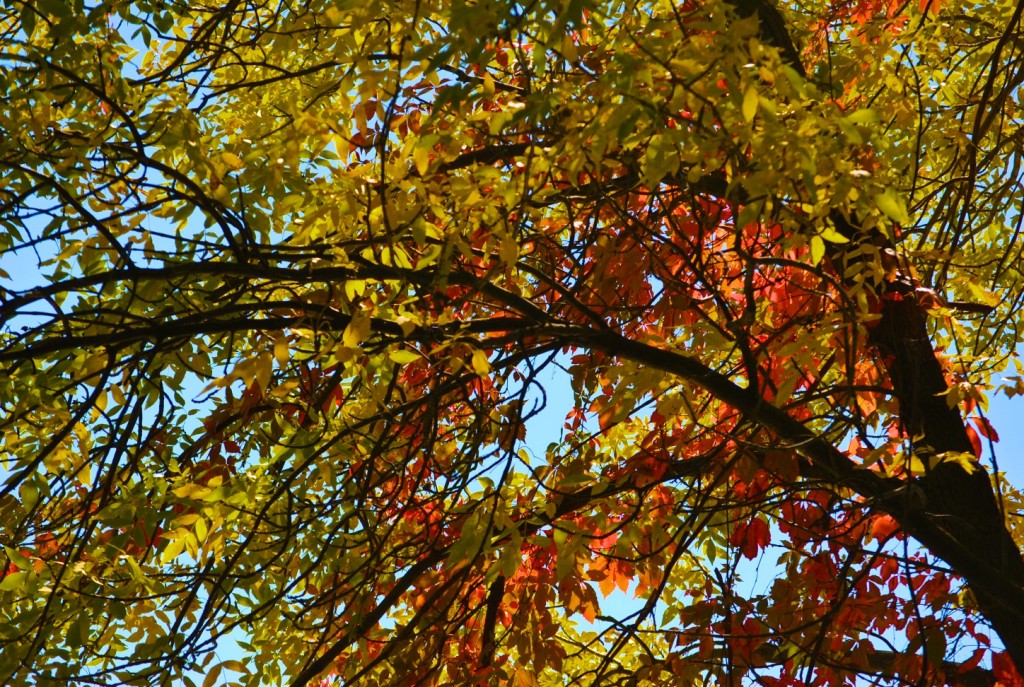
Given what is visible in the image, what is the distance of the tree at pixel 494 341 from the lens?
2.64 m

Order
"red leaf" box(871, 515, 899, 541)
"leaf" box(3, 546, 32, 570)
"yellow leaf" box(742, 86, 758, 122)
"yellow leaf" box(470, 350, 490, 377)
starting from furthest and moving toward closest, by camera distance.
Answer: "red leaf" box(871, 515, 899, 541) → "leaf" box(3, 546, 32, 570) → "yellow leaf" box(470, 350, 490, 377) → "yellow leaf" box(742, 86, 758, 122)

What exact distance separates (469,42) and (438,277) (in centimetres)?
64

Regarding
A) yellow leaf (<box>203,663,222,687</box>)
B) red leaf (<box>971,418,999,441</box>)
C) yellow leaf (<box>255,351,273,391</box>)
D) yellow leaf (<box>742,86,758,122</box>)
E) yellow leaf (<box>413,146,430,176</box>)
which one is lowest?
yellow leaf (<box>203,663,222,687</box>)

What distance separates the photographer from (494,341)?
3201 mm

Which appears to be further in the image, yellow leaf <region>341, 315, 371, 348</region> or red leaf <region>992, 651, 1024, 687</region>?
red leaf <region>992, 651, 1024, 687</region>

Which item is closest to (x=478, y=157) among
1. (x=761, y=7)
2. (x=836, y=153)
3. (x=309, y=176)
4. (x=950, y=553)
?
(x=309, y=176)

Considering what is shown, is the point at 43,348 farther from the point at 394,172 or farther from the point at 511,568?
the point at 511,568

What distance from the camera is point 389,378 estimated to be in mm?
3246

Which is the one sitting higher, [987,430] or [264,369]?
[987,430]

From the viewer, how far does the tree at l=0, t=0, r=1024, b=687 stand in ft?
8.66

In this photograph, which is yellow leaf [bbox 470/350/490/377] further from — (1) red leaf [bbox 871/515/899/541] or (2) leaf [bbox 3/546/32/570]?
(1) red leaf [bbox 871/515/899/541]

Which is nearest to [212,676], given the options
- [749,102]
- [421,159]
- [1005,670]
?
[421,159]

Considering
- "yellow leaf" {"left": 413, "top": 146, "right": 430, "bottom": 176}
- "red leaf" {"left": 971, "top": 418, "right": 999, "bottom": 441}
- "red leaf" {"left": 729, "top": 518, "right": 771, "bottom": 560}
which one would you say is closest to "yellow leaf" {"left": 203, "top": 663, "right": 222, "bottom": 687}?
"yellow leaf" {"left": 413, "top": 146, "right": 430, "bottom": 176}

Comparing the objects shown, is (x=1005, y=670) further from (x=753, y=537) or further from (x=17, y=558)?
(x=17, y=558)
